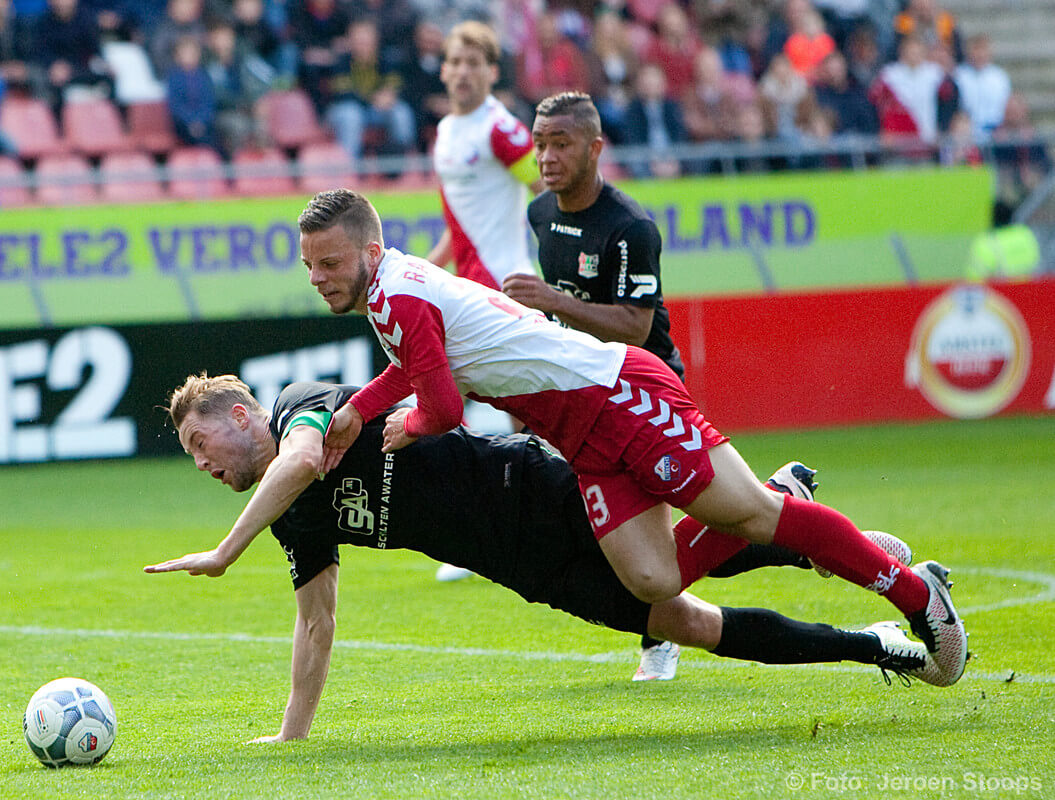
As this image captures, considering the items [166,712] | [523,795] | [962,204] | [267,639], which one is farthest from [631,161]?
[523,795]

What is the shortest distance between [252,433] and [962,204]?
13.3 metres

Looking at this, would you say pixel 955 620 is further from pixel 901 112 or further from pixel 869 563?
pixel 901 112

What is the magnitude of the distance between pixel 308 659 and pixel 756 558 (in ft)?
5.27

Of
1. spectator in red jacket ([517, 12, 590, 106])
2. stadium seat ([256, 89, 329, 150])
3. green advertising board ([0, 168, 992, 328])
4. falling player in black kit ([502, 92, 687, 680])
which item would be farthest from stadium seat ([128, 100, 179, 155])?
falling player in black kit ([502, 92, 687, 680])

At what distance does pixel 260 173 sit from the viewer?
14703 millimetres

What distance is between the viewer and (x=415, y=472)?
16.6 feet

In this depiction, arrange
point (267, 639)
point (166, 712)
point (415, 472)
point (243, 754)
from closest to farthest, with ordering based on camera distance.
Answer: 1. point (243, 754)
2. point (415, 472)
3. point (166, 712)
4. point (267, 639)

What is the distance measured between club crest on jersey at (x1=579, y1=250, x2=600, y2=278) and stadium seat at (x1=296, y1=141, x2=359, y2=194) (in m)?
8.40

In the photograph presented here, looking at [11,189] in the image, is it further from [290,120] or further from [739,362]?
[739,362]

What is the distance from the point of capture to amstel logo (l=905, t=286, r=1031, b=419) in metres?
14.2

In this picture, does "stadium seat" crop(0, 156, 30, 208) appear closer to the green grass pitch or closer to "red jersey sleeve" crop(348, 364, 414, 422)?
the green grass pitch

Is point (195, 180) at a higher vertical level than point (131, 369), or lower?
higher

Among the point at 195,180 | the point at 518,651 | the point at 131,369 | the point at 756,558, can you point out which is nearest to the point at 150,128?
the point at 195,180

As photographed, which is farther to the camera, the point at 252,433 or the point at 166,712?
the point at 166,712
